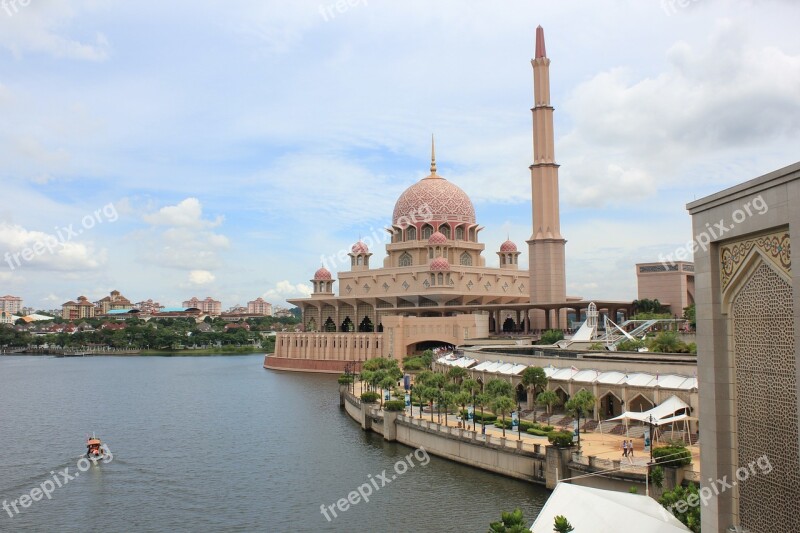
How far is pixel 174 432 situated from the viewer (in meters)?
39.1

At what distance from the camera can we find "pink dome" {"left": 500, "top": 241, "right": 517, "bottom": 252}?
260ft

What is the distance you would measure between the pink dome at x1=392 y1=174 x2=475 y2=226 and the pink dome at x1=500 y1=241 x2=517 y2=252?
4.34 m

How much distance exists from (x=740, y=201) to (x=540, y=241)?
172ft

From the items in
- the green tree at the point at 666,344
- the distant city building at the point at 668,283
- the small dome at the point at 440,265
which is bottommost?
the green tree at the point at 666,344

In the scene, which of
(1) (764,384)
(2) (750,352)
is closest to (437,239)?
(2) (750,352)

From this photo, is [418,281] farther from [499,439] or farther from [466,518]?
[466,518]

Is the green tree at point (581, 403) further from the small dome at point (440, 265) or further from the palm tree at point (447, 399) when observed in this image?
the small dome at point (440, 265)

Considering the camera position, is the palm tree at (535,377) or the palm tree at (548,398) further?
the palm tree at (535,377)

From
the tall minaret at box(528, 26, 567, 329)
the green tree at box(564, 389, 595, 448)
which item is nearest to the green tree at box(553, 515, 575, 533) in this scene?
the green tree at box(564, 389, 595, 448)
